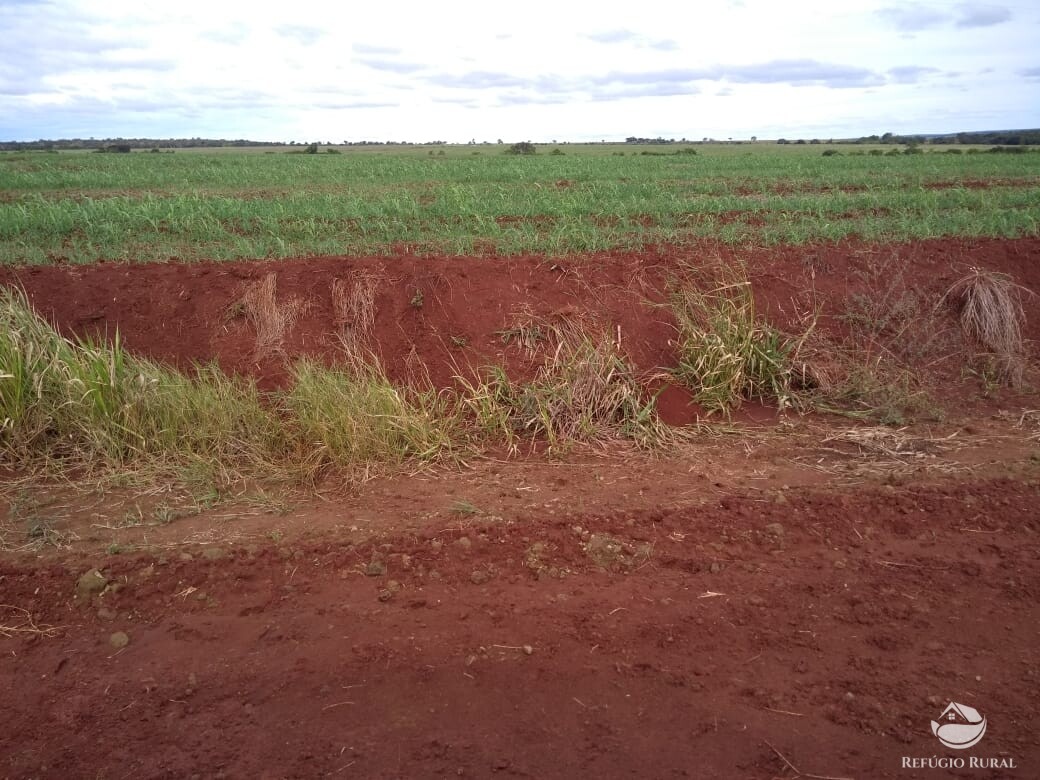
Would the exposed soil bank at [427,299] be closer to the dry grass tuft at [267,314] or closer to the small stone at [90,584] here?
the dry grass tuft at [267,314]

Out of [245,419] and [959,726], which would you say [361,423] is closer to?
[245,419]

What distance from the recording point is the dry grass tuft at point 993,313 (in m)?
7.30

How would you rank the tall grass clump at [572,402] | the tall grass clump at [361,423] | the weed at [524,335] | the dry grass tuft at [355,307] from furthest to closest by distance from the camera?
1. the dry grass tuft at [355,307]
2. the weed at [524,335]
3. the tall grass clump at [572,402]
4. the tall grass clump at [361,423]

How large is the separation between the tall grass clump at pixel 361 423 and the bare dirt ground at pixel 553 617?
10.8 inches

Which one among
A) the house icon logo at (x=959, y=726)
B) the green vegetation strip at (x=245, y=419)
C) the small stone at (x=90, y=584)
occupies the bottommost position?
the house icon logo at (x=959, y=726)

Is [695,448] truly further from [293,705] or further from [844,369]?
[293,705]

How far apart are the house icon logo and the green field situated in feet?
21.3

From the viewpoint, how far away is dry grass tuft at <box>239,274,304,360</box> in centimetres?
696

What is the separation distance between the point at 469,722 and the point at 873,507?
9.30ft

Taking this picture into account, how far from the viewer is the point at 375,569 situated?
3893 mm

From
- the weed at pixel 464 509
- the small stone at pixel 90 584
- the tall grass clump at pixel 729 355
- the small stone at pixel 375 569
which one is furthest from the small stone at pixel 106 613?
the tall grass clump at pixel 729 355

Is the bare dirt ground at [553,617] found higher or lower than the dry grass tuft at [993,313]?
lower

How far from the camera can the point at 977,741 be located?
2.74 metres

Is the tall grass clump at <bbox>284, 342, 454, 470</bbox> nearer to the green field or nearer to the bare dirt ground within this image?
the bare dirt ground
